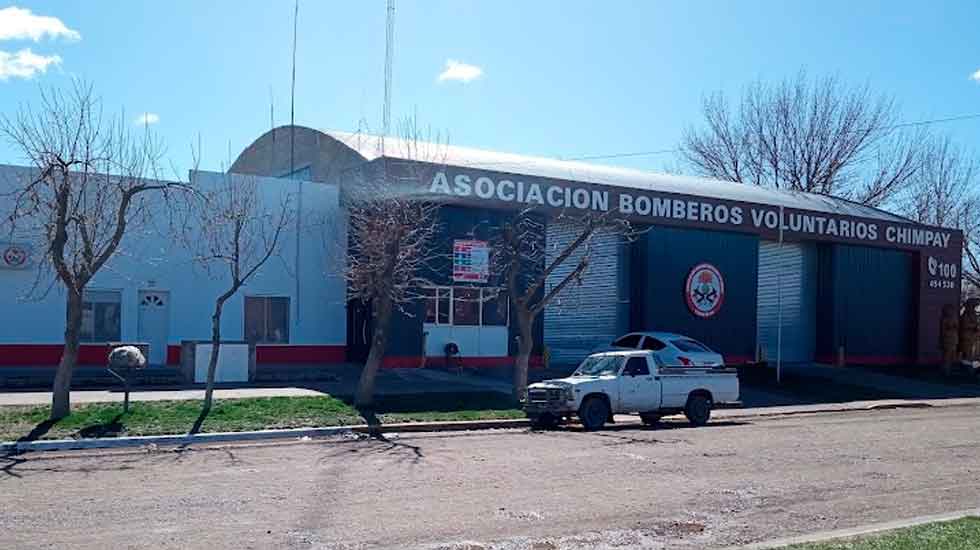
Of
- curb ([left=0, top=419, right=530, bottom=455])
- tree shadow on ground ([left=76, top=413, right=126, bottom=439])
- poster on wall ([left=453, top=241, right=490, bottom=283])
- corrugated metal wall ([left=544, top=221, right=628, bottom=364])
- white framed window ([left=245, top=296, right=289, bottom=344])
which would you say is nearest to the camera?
curb ([left=0, top=419, right=530, bottom=455])

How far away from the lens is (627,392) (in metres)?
20.5

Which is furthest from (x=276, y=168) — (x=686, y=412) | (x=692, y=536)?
(x=692, y=536)

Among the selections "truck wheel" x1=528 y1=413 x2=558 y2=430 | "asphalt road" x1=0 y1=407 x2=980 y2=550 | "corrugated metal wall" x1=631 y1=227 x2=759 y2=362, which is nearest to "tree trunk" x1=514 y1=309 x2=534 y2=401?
"truck wheel" x1=528 y1=413 x2=558 y2=430

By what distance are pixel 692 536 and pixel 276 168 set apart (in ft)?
96.5

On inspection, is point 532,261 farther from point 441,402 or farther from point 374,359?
point 374,359

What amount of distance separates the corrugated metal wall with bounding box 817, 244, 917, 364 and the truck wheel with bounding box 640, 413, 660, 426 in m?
20.3

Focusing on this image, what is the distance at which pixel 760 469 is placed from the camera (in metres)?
14.2

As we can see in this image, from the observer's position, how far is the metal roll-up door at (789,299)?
39438mm

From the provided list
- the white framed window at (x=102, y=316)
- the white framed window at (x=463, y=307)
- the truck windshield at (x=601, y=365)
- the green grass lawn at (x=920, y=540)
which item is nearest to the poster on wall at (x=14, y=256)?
the white framed window at (x=102, y=316)

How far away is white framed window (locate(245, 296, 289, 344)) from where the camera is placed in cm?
3030

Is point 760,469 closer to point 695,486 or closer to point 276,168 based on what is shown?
point 695,486

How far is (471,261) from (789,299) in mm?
15441

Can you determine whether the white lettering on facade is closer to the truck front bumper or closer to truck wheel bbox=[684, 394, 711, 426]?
the truck front bumper

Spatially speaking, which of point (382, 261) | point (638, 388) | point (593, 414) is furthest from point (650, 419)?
point (382, 261)
